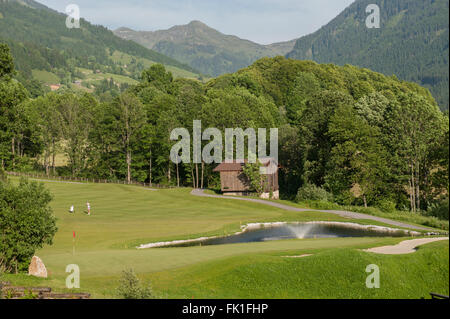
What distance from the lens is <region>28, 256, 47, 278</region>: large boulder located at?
23.7 meters

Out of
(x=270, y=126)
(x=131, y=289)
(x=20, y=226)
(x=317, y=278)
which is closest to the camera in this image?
(x=131, y=289)

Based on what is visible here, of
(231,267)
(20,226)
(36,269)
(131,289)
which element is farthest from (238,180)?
(131,289)

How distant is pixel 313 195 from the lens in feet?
224

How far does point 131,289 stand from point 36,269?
885 cm

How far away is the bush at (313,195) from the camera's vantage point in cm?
6756

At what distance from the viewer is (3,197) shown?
25.8m

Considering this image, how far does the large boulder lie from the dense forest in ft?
50.2

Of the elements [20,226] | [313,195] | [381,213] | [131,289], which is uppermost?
[20,226]

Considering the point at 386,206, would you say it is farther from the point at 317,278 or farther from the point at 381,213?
the point at 317,278

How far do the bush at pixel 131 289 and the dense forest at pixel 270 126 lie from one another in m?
22.0

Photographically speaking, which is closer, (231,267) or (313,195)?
(231,267)

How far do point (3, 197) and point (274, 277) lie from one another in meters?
16.4
